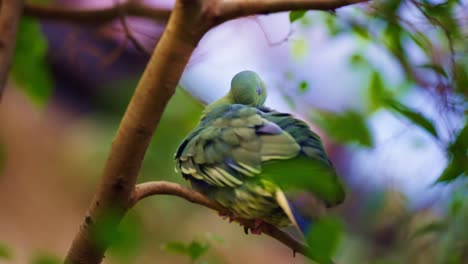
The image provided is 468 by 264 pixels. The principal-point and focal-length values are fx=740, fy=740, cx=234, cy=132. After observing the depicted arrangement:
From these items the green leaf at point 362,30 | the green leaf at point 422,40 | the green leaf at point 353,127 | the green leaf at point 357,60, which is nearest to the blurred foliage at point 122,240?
the green leaf at point 353,127

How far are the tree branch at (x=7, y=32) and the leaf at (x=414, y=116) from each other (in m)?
0.55

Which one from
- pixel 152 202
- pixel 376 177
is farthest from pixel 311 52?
pixel 376 177

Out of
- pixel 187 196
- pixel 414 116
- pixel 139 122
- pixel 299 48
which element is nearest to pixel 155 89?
pixel 139 122

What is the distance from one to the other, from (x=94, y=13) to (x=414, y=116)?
0.80m

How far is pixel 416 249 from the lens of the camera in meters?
1.05

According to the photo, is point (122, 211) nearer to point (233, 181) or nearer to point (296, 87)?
point (233, 181)

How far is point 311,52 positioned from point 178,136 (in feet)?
1.94

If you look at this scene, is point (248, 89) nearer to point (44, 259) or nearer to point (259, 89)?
point (259, 89)

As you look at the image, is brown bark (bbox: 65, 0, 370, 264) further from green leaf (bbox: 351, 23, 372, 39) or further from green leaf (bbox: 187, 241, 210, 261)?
green leaf (bbox: 351, 23, 372, 39)

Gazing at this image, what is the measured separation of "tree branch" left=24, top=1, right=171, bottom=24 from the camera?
1277mm

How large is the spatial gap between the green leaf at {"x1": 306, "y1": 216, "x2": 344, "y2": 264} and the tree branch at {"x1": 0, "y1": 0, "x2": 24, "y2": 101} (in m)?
0.60

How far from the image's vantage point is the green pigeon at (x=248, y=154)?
0.78 m

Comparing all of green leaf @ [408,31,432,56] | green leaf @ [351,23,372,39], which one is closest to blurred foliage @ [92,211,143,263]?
green leaf @ [408,31,432,56]

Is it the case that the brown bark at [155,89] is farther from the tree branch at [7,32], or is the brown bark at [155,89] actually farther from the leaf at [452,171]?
the tree branch at [7,32]
